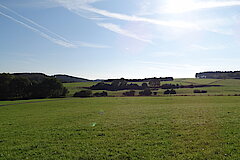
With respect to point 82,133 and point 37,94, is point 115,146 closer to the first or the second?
point 82,133

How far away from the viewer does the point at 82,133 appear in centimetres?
1523

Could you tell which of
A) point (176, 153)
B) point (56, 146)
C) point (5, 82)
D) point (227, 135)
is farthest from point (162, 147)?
point (5, 82)

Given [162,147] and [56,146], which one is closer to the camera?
[162,147]

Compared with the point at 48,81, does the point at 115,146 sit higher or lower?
lower

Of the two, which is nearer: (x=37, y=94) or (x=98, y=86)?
(x=37, y=94)

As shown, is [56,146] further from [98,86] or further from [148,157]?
[98,86]

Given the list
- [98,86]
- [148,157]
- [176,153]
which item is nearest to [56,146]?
[148,157]

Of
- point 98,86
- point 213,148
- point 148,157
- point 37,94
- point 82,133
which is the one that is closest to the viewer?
point 148,157

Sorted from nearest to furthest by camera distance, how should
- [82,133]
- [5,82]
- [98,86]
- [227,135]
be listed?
[227,135] < [82,133] < [5,82] < [98,86]

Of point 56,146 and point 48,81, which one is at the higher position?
point 48,81

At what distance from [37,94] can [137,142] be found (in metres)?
96.3

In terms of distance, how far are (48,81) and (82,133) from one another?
93192 millimetres

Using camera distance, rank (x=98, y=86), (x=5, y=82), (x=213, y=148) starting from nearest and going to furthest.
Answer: (x=213, y=148), (x=5, y=82), (x=98, y=86)

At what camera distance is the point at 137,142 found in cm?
1215
